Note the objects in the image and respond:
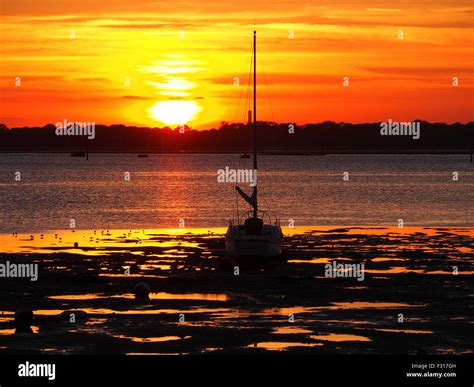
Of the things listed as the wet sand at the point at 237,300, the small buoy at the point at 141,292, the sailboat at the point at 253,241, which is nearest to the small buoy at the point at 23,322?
the wet sand at the point at 237,300

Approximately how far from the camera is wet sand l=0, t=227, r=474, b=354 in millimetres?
31453

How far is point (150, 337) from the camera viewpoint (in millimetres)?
32281

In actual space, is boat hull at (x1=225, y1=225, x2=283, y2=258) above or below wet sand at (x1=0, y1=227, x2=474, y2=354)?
above

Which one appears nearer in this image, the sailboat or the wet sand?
the wet sand

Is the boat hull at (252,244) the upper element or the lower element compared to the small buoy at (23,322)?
upper

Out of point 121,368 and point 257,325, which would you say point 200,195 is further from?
point 121,368

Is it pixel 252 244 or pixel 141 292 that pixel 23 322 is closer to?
pixel 141 292

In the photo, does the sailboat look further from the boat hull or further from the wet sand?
the wet sand

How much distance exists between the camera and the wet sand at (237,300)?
3145 centimetres

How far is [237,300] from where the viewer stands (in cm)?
4034

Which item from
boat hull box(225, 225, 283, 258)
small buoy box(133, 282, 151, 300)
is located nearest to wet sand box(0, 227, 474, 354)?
small buoy box(133, 282, 151, 300)

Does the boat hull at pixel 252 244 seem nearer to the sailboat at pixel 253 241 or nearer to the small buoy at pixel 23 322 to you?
the sailboat at pixel 253 241

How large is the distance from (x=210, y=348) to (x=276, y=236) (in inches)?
905

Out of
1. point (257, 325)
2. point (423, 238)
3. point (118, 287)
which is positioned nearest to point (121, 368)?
point (257, 325)
